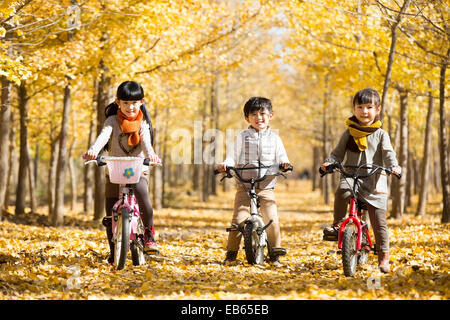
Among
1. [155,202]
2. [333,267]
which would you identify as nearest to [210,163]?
[155,202]

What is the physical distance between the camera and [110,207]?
5.85m

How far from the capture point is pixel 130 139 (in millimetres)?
5699

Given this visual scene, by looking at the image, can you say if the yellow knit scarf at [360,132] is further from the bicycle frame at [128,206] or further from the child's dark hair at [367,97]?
the bicycle frame at [128,206]

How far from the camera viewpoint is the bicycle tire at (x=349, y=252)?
5.30 metres

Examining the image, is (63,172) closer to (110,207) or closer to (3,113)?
(3,113)

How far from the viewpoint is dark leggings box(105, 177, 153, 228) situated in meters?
5.68

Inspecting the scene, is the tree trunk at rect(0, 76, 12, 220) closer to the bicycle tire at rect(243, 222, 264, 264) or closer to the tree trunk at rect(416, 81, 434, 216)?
the bicycle tire at rect(243, 222, 264, 264)

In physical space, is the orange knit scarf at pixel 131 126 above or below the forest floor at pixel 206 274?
above

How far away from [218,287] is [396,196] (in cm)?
972

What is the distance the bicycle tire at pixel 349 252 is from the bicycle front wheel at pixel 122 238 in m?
2.32

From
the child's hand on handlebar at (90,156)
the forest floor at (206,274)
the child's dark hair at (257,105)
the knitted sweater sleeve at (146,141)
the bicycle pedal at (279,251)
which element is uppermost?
the child's dark hair at (257,105)

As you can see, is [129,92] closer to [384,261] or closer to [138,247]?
[138,247]

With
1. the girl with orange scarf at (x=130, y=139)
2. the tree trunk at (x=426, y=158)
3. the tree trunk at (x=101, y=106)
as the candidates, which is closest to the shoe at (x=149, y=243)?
the girl with orange scarf at (x=130, y=139)

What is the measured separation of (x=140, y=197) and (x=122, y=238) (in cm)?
56
